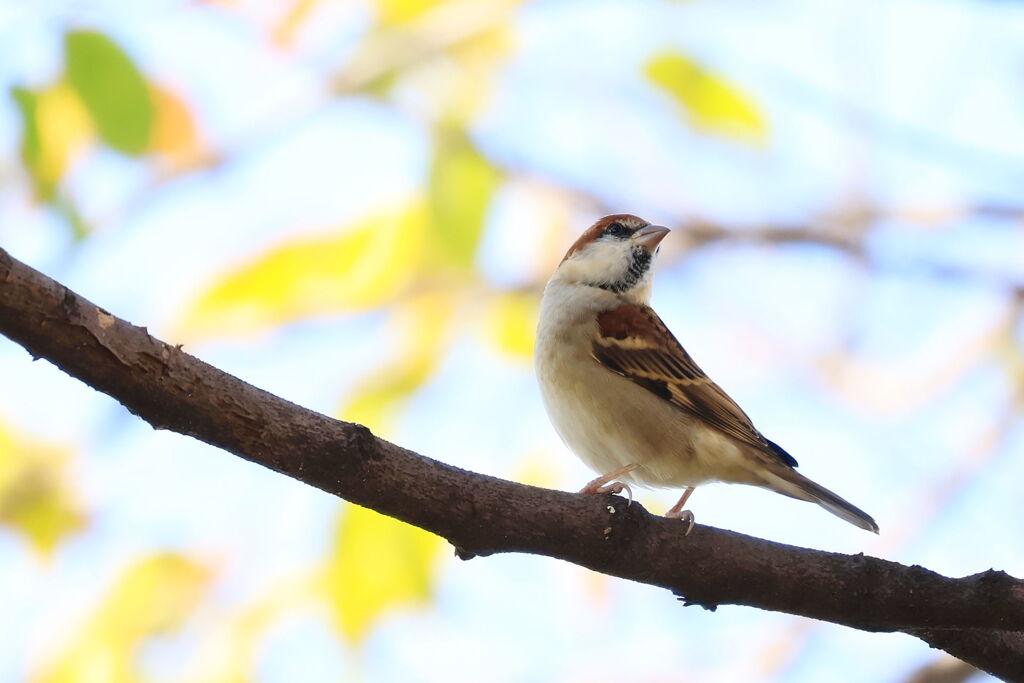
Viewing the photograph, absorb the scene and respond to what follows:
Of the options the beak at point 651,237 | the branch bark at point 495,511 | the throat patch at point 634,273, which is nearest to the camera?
the branch bark at point 495,511

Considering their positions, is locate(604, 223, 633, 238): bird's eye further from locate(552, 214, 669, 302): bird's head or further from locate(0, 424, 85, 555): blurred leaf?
locate(0, 424, 85, 555): blurred leaf

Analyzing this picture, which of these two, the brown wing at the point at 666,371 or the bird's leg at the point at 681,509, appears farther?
the brown wing at the point at 666,371

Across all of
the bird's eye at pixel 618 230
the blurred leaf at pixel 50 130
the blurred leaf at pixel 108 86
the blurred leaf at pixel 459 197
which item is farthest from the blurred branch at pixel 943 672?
the blurred leaf at pixel 50 130

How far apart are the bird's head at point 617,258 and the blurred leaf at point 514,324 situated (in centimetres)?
24

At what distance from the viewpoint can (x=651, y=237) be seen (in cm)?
501

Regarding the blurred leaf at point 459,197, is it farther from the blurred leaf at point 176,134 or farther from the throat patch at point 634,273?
the blurred leaf at point 176,134

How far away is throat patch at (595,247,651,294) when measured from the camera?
4.87m

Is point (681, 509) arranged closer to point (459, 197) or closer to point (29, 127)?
point (459, 197)

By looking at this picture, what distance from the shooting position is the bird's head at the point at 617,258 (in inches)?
192

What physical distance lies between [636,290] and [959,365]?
2441mm

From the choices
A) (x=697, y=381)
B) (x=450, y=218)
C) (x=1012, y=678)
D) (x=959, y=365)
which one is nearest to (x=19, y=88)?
(x=450, y=218)

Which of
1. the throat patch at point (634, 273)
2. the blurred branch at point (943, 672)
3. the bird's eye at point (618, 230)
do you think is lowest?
the blurred branch at point (943, 672)

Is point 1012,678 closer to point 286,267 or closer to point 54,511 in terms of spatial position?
point 286,267

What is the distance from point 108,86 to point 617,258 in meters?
2.41
